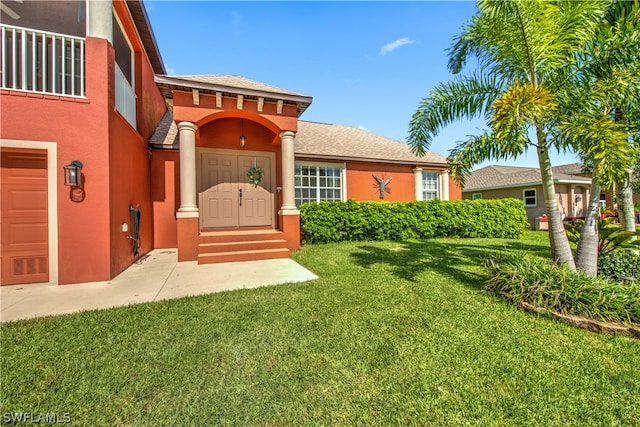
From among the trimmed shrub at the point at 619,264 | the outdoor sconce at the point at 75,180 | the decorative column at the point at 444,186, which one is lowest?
the trimmed shrub at the point at 619,264

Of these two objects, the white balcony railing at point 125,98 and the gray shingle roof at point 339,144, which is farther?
the gray shingle roof at point 339,144

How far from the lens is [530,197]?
16.3 metres

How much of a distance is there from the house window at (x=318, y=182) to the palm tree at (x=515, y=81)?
17.8ft

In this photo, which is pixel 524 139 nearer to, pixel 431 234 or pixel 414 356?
pixel 414 356

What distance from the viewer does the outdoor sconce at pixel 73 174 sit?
4.55 meters

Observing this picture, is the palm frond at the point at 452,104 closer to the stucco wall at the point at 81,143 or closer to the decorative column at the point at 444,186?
the stucco wall at the point at 81,143


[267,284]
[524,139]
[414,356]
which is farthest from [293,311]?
[524,139]

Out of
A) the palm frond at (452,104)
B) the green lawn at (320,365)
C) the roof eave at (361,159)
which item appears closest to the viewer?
the green lawn at (320,365)

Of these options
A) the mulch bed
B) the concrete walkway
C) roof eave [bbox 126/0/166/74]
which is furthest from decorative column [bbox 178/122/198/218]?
the mulch bed

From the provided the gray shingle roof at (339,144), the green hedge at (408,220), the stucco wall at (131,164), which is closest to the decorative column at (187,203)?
the stucco wall at (131,164)

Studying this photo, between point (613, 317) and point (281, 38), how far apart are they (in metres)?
10.00

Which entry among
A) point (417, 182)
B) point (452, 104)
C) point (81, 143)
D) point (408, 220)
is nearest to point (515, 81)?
point (452, 104)

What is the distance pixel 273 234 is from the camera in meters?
7.18

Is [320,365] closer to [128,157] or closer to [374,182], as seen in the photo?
[128,157]
